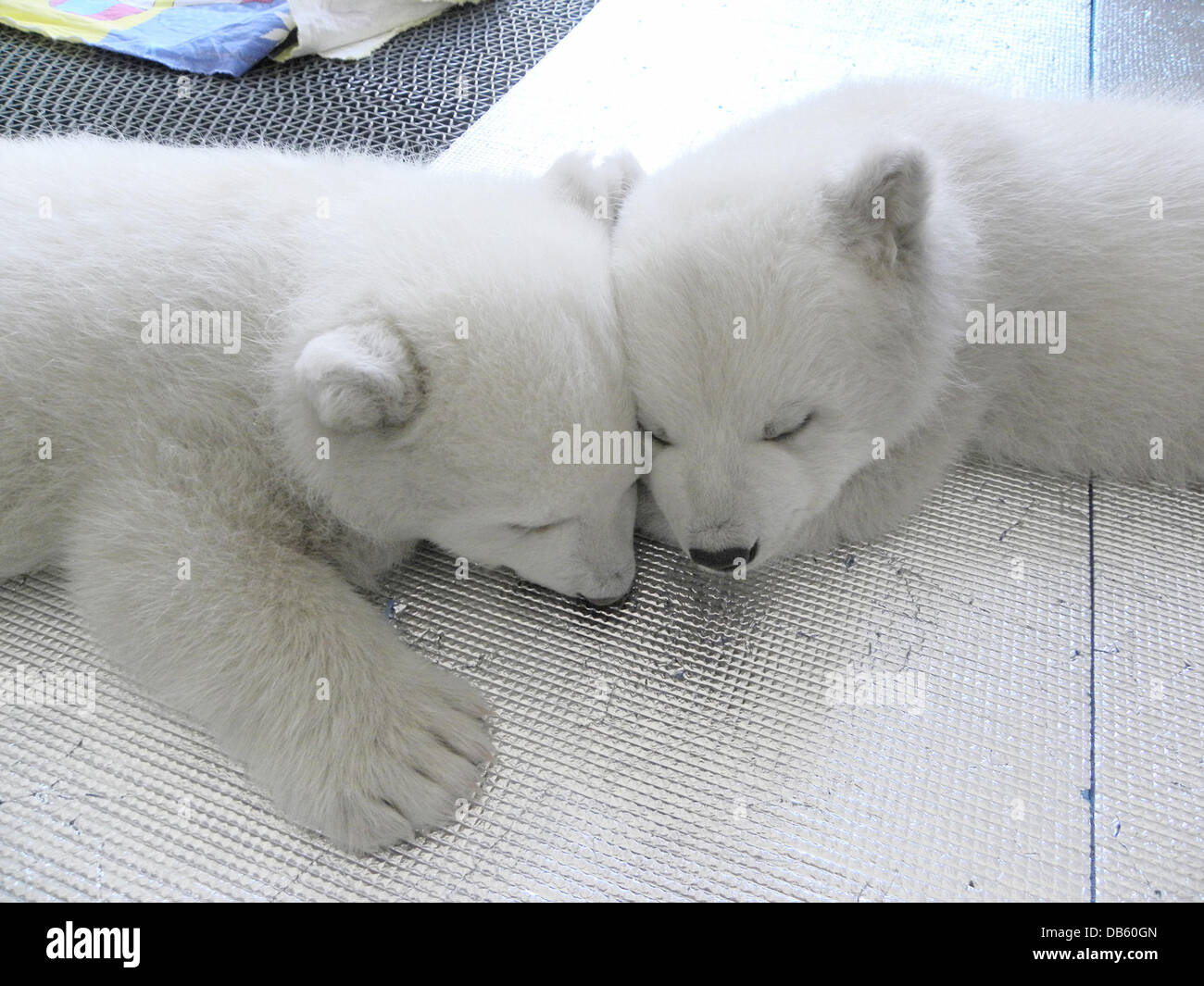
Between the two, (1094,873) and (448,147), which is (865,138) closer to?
(1094,873)

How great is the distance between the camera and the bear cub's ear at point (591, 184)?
8.16ft

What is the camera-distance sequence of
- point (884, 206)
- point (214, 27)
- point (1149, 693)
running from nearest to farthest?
1. point (884, 206)
2. point (1149, 693)
3. point (214, 27)

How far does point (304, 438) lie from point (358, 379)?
1.11 ft

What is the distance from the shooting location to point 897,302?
84.9 inches

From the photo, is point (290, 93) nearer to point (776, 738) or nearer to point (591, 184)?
point (591, 184)

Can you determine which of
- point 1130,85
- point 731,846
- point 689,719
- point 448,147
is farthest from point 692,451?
point 1130,85

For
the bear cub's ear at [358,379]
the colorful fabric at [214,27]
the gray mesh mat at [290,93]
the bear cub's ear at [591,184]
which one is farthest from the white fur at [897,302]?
the colorful fabric at [214,27]

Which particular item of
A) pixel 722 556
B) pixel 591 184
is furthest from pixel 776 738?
pixel 591 184

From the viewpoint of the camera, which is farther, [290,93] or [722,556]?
[290,93]

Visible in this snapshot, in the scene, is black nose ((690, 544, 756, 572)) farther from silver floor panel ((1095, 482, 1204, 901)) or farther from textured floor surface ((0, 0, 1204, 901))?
silver floor panel ((1095, 482, 1204, 901))

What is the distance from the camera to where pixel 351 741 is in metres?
2.03

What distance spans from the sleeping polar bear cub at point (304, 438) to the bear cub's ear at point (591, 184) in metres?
0.16

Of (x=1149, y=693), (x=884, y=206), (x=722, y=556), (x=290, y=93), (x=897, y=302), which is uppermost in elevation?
(x=290, y=93)

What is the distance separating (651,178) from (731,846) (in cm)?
154
